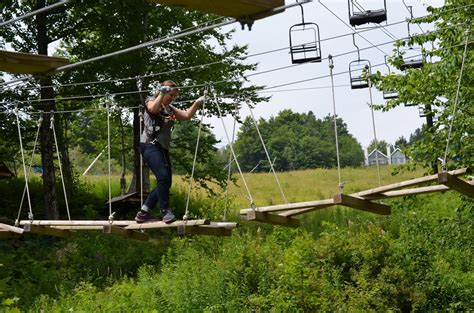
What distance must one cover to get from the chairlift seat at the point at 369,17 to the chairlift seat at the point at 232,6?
8.07 m

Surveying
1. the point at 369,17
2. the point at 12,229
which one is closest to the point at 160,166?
the point at 12,229

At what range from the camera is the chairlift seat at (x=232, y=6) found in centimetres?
468

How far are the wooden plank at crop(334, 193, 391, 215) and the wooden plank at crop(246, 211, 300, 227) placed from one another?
0.69 m

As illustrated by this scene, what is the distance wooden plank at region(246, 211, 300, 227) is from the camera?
6496mm

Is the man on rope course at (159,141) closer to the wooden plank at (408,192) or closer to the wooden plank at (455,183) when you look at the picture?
the wooden plank at (408,192)

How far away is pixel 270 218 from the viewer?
21.9 feet

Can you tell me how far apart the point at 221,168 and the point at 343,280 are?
501 centimetres

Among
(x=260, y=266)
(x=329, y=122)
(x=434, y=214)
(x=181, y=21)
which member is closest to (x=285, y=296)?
(x=260, y=266)

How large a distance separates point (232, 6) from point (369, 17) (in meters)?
8.27

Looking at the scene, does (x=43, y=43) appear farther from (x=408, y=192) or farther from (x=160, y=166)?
(x=408, y=192)

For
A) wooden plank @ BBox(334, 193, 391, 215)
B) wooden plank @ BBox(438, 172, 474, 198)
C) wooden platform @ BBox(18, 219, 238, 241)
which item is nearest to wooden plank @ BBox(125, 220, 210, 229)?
wooden platform @ BBox(18, 219, 238, 241)

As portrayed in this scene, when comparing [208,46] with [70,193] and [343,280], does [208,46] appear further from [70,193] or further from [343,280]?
[343,280]

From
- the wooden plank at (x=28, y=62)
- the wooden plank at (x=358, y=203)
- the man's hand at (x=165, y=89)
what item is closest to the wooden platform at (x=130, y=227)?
the wooden plank at (x=358, y=203)

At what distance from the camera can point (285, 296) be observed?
11289mm
